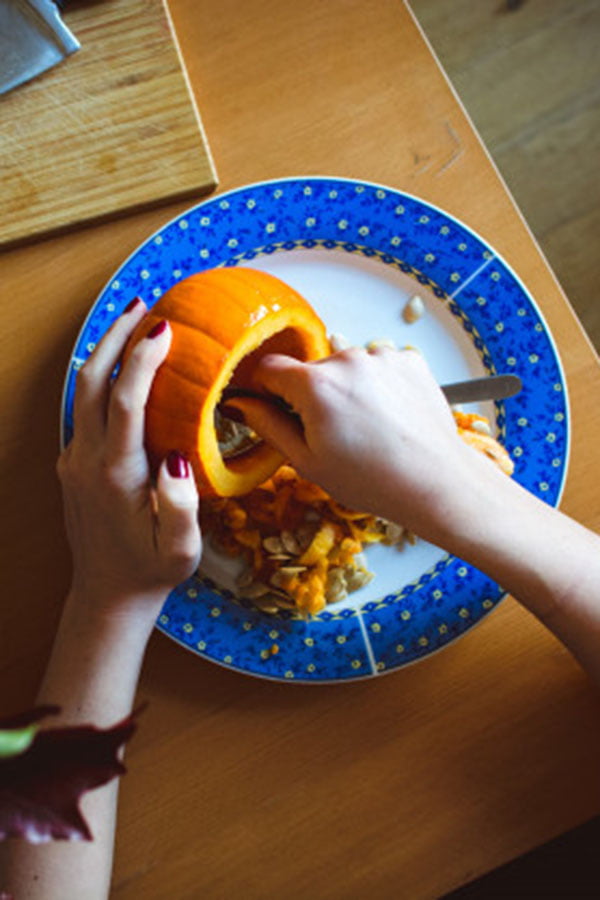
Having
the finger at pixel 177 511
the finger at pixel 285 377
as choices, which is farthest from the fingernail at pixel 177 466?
the finger at pixel 285 377

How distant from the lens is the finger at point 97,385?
2.13 feet

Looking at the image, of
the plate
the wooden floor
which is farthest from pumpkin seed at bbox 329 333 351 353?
the wooden floor

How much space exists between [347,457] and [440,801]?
36cm

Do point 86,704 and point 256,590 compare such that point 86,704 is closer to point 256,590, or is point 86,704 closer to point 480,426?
point 256,590

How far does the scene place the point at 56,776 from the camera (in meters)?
0.24

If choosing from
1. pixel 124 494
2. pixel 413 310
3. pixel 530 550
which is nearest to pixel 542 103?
pixel 413 310

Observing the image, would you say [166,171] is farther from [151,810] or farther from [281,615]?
[151,810]

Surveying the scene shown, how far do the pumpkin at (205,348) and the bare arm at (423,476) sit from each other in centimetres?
4

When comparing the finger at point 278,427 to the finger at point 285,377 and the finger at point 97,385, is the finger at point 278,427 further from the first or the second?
the finger at point 97,385

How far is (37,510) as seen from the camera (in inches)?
29.8

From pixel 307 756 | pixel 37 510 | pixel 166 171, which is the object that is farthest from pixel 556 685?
pixel 166 171

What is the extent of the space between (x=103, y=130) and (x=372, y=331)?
368 mm

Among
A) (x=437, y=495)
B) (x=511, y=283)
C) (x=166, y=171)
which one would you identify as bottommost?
(x=437, y=495)

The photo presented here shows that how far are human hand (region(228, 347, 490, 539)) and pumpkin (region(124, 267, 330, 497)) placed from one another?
0.13ft
